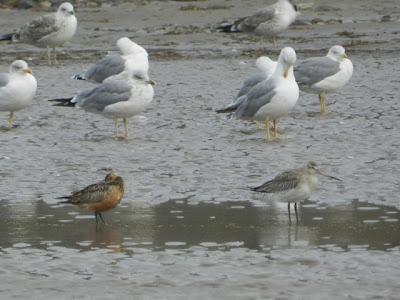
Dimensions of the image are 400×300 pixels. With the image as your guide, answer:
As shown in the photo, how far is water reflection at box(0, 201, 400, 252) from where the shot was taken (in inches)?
393

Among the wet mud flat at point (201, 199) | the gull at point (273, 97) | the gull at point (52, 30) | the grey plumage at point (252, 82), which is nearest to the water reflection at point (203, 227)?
the wet mud flat at point (201, 199)

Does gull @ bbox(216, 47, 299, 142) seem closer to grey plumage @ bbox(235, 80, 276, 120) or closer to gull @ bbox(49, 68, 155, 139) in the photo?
grey plumage @ bbox(235, 80, 276, 120)

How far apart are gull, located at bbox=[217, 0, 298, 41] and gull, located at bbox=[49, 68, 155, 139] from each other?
29.2ft

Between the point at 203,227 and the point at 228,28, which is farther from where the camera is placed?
the point at 228,28

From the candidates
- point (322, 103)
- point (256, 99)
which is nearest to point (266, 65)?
point (322, 103)

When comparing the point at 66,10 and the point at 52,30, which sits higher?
the point at 66,10

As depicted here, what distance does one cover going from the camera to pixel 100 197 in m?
10.7

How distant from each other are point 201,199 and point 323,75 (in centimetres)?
605

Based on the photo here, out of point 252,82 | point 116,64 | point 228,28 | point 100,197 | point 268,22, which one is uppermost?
point 268,22

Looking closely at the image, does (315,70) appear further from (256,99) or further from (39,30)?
(39,30)

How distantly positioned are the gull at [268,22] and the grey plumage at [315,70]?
6.97 metres

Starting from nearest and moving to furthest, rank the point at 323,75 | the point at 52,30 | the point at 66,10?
the point at 323,75, the point at 52,30, the point at 66,10

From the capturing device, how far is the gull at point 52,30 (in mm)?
23656

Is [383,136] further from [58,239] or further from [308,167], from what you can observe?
[58,239]
